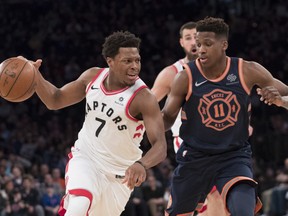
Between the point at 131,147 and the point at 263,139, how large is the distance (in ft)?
30.9

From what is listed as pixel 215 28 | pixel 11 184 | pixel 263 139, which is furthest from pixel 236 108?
pixel 263 139

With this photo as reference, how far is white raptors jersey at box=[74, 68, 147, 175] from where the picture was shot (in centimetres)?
604

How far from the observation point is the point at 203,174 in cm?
588

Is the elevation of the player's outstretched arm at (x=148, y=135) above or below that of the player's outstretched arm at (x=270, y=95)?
below

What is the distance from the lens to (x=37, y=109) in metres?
17.4

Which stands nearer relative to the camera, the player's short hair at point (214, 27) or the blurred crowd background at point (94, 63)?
the player's short hair at point (214, 27)

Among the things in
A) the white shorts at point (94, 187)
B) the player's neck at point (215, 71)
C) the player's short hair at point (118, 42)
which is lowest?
the white shorts at point (94, 187)

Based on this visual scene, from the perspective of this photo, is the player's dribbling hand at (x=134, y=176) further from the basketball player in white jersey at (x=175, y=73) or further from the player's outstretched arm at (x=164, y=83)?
the player's outstretched arm at (x=164, y=83)

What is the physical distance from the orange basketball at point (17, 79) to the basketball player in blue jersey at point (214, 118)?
122 cm

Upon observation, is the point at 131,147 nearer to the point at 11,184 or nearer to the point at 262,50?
the point at 11,184

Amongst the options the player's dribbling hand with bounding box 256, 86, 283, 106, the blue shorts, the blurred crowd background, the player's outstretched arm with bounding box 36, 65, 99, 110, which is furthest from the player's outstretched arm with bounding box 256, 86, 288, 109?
the blurred crowd background

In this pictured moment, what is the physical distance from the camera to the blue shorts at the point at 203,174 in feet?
19.1

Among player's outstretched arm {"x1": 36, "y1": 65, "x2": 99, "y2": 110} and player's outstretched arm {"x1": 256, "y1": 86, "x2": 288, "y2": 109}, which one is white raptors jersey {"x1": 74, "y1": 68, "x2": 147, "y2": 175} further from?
player's outstretched arm {"x1": 256, "y1": 86, "x2": 288, "y2": 109}

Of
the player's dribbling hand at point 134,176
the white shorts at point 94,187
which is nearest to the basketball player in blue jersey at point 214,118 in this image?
the white shorts at point 94,187
